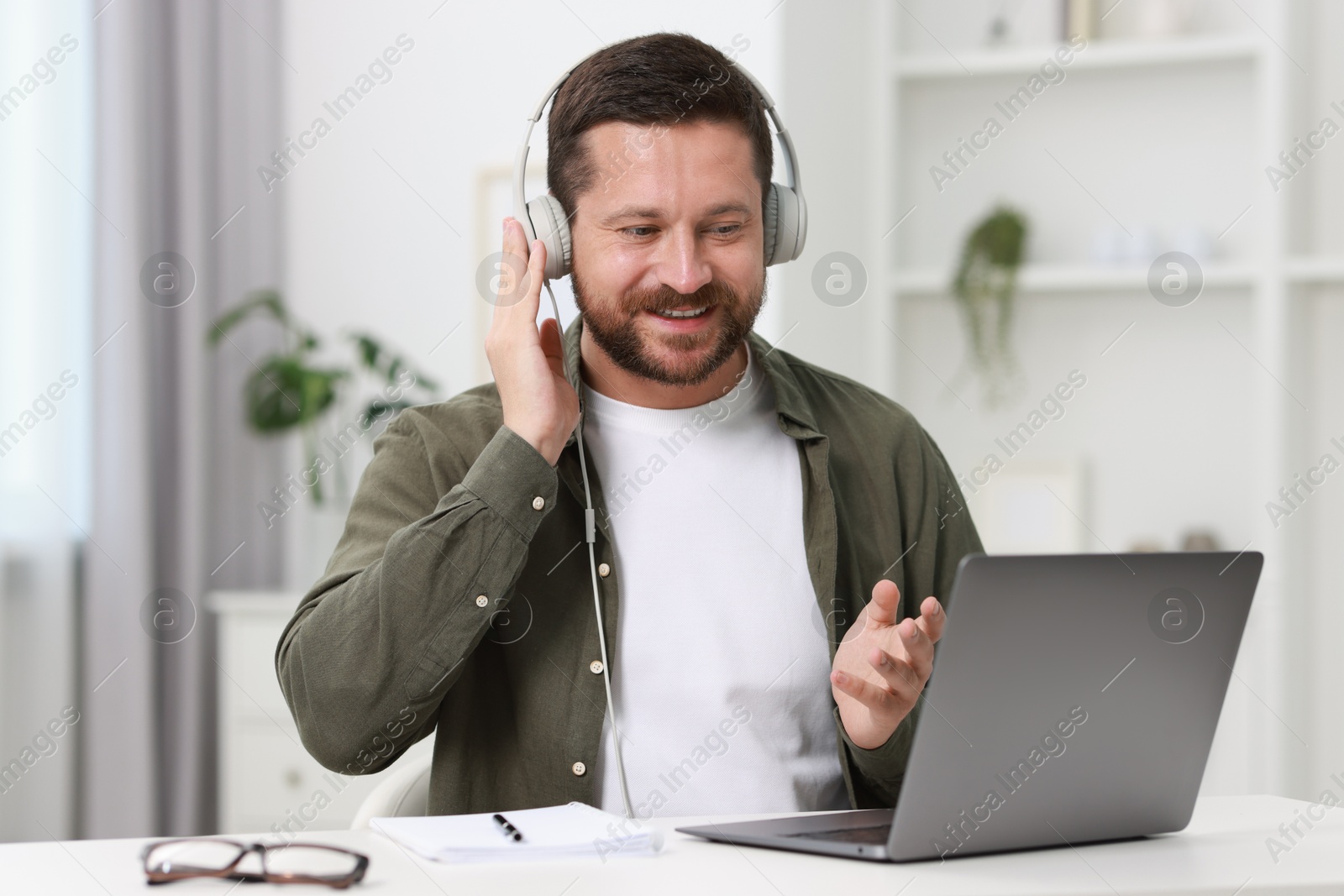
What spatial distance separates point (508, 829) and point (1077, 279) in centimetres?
252

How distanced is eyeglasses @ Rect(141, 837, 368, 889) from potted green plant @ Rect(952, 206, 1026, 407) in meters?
2.64

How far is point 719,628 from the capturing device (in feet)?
4.56

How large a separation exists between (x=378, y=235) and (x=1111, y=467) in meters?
1.96

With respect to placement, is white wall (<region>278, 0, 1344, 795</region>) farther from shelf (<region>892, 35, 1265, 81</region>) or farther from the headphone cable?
the headphone cable

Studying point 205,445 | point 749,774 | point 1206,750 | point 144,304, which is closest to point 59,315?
point 144,304

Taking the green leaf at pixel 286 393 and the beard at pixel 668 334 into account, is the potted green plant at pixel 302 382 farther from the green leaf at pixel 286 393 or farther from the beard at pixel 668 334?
the beard at pixel 668 334

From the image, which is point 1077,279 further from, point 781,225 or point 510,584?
point 510,584

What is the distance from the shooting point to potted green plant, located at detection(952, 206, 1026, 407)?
3.23 m

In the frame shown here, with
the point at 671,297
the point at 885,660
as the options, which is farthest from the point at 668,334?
the point at 885,660

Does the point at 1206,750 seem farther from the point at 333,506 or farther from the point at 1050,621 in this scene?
the point at 333,506

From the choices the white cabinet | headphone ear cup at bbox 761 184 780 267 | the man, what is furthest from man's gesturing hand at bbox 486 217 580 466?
the white cabinet

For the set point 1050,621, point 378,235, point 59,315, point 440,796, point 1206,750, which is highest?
point 378,235

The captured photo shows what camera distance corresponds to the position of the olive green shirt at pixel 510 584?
120 cm

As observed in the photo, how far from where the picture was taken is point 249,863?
32.9 inches
